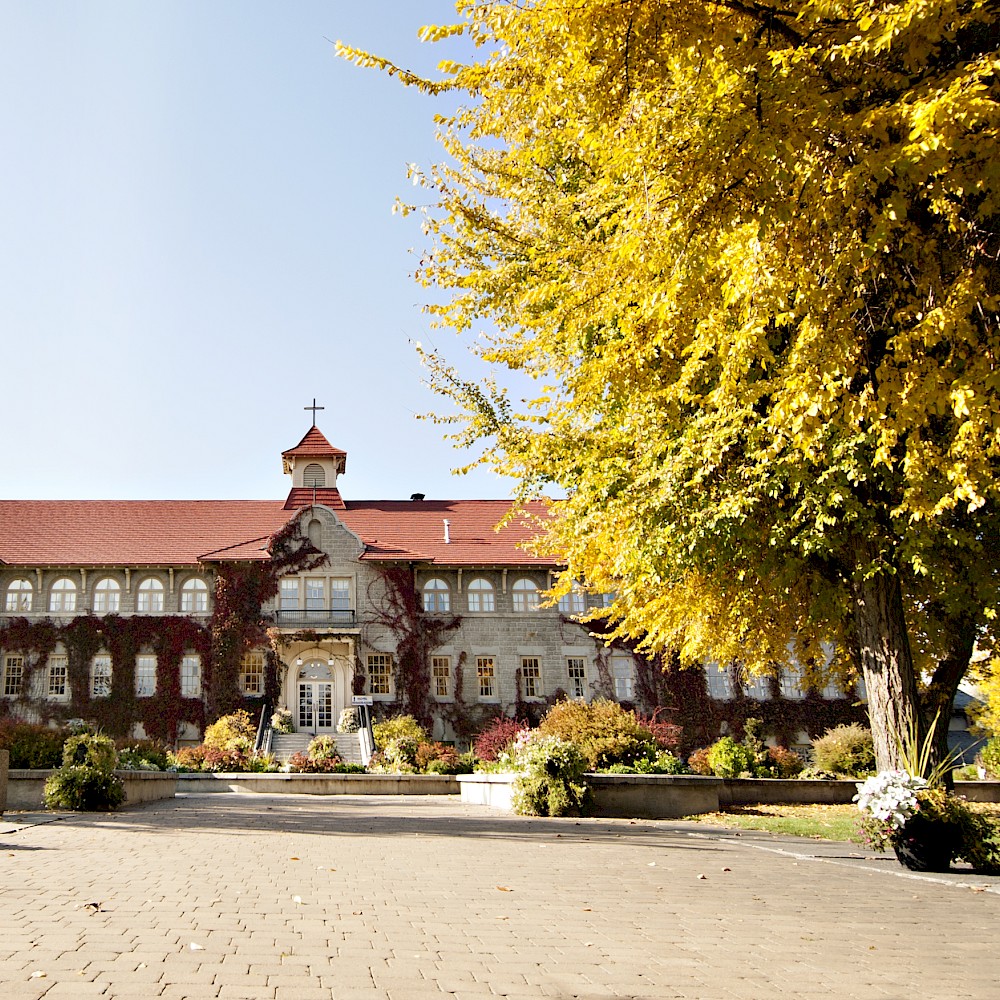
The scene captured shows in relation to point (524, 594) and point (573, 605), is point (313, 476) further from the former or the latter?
point (573, 605)

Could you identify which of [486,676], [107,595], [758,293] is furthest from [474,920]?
[107,595]

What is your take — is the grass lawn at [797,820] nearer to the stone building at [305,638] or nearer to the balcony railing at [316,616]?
the stone building at [305,638]

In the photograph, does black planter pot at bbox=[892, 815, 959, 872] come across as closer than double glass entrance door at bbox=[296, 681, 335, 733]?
Yes

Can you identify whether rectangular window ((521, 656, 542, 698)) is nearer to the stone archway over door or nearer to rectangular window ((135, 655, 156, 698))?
the stone archway over door

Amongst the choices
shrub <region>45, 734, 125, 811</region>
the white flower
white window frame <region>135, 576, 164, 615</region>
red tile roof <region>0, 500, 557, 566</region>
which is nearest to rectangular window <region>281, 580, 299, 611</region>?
red tile roof <region>0, 500, 557, 566</region>

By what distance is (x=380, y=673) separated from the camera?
125 ft

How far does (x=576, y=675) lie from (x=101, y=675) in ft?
61.0

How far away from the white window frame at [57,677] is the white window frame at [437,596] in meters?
14.1

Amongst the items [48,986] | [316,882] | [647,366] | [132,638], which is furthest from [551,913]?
[132,638]

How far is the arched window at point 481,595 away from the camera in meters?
39.5

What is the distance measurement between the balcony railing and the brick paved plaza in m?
26.8

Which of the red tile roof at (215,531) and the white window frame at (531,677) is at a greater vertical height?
the red tile roof at (215,531)

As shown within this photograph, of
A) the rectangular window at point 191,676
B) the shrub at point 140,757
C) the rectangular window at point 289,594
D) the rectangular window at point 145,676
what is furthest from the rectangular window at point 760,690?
the shrub at point 140,757

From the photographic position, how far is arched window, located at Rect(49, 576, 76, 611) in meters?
38.1
